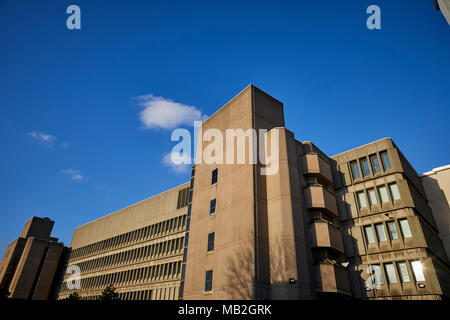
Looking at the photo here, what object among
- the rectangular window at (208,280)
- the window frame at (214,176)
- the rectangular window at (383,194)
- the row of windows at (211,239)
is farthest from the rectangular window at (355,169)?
the rectangular window at (208,280)

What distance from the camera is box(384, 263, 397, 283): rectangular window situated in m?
29.4

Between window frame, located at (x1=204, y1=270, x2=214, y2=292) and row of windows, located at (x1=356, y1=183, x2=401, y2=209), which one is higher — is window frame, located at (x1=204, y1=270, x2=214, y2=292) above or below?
below

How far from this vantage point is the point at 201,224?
36.1 meters

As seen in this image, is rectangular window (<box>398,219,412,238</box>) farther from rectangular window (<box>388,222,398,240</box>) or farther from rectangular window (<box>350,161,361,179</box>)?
rectangular window (<box>350,161,361,179</box>)

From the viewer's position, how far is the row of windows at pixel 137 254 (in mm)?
48219

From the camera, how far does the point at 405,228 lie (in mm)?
30484

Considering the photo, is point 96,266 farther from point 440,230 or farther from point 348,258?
point 440,230

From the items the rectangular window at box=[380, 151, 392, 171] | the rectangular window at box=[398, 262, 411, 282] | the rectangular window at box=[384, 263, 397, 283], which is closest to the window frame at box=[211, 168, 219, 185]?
the rectangular window at box=[380, 151, 392, 171]

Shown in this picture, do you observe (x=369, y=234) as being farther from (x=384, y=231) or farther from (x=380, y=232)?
(x=384, y=231)

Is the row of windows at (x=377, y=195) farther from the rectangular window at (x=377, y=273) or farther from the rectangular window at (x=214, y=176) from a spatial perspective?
the rectangular window at (x=214, y=176)

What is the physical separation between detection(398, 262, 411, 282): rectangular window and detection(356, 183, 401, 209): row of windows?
260 inches
